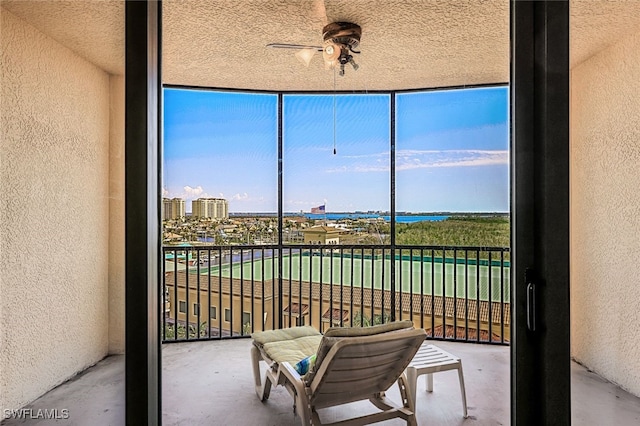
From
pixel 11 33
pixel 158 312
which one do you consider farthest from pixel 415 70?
pixel 11 33

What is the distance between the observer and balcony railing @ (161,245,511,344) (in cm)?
156

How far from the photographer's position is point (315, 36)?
175cm

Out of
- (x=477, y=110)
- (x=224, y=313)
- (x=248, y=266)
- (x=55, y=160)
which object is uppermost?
(x=477, y=110)

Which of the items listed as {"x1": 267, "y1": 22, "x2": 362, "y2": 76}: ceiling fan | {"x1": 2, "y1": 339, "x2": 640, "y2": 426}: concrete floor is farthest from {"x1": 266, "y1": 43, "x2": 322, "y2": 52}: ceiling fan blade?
{"x1": 2, "y1": 339, "x2": 640, "y2": 426}: concrete floor

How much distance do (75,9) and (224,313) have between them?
4.77ft

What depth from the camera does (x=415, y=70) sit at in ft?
5.64

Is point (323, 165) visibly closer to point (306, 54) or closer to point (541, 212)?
point (306, 54)

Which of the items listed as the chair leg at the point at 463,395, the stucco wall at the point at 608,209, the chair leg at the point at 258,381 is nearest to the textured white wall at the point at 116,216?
the chair leg at the point at 258,381

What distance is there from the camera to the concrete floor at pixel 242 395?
1.36 metres

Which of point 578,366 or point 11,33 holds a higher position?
point 11,33

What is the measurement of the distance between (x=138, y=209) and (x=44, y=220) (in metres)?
0.45

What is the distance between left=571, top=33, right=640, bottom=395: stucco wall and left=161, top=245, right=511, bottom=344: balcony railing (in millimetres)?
328

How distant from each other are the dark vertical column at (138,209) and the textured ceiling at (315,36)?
0.07 m

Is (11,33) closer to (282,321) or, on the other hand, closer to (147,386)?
(147,386)
